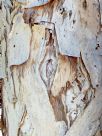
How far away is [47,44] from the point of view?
0.59 meters

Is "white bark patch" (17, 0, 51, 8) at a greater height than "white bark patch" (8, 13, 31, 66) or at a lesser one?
greater

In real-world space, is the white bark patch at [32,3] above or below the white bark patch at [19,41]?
above

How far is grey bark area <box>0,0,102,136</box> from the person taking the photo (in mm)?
588

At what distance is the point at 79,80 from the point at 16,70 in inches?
4.4

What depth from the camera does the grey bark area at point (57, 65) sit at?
0.59 m

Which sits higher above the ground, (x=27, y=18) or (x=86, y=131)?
(x=27, y=18)

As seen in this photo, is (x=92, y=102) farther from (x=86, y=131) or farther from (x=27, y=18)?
(x=27, y=18)

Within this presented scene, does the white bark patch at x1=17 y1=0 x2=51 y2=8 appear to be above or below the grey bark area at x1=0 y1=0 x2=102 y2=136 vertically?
above

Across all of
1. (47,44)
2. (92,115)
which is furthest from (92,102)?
(47,44)

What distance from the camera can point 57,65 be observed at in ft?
1.95

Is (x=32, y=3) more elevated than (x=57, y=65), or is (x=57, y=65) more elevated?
(x=32, y=3)

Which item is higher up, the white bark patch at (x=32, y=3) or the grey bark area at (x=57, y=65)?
the white bark patch at (x=32, y=3)

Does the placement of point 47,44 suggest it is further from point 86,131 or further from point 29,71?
point 86,131

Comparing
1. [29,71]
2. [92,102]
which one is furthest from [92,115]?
[29,71]
